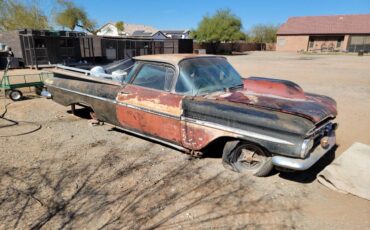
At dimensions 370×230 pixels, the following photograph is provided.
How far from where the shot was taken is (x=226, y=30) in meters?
40.9

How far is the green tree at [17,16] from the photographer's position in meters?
30.5

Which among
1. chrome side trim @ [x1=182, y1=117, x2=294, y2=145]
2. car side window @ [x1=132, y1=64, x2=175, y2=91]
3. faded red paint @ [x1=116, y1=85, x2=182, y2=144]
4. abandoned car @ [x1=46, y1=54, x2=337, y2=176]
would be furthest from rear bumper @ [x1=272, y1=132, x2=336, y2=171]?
car side window @ [x1=132, y1=64, x2=175, y2=91]

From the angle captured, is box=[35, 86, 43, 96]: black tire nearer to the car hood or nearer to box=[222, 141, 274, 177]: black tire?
the car hood

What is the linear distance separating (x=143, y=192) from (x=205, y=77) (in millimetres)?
1968

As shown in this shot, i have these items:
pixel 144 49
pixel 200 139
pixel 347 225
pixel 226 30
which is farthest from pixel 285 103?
pixel 226 30

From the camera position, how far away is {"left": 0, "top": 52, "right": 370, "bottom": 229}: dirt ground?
2900mm

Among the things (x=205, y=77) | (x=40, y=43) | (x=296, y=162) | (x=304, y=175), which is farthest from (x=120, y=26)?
(x=296, y=162)

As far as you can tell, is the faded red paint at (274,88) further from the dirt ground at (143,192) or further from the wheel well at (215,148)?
the dirt ground at (143,192)

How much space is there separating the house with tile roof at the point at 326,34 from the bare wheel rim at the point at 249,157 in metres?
49.1

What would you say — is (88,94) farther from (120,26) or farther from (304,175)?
(120,26)

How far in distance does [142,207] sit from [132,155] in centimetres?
144

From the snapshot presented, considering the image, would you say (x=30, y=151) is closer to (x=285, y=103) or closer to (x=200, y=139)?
(x=200, y=139)

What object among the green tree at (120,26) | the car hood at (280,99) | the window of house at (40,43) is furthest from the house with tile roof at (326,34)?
the car hood at (280,99)

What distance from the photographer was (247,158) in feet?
12.4
